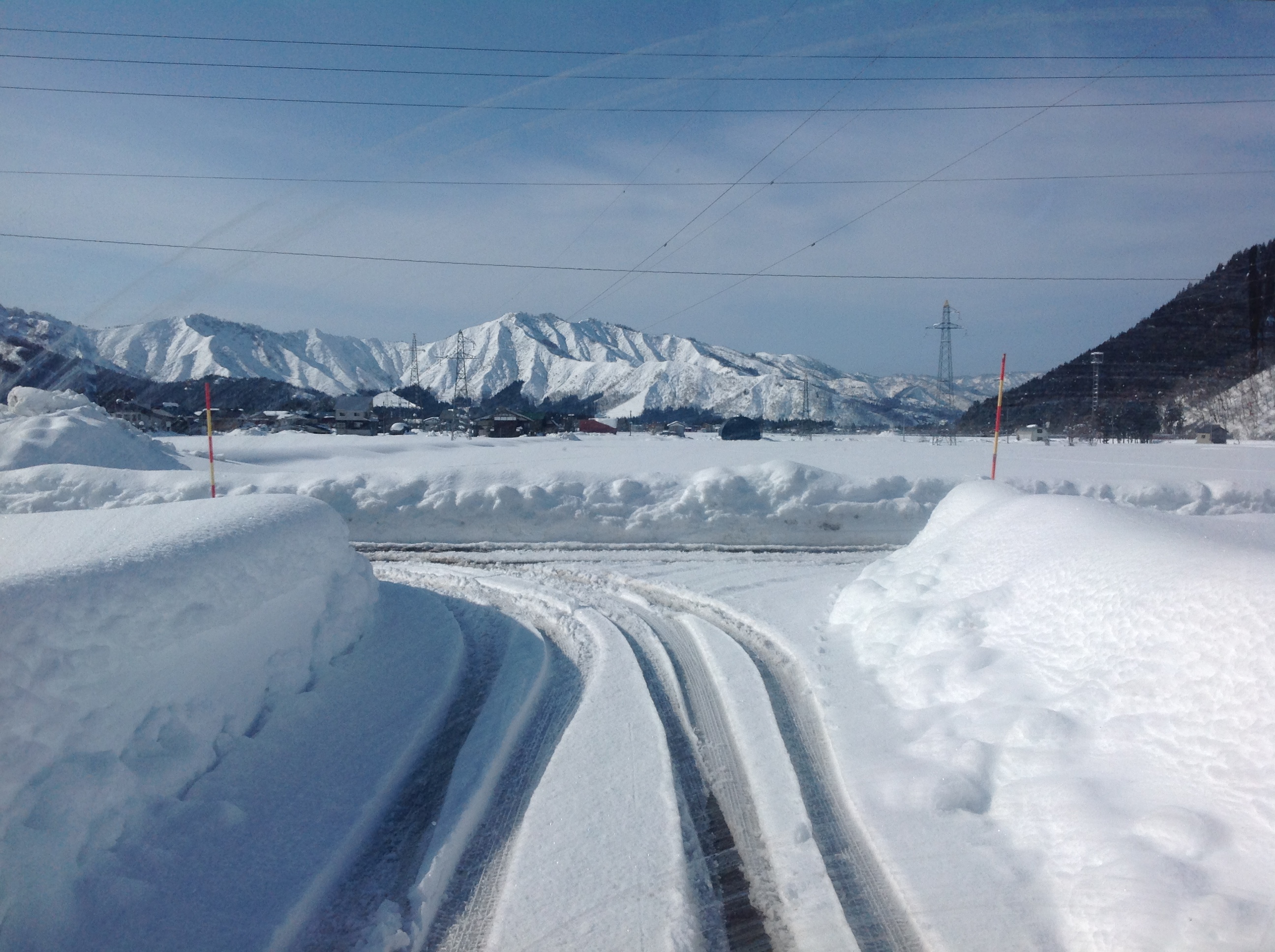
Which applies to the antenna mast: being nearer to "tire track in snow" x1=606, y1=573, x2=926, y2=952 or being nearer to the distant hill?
the distant hill

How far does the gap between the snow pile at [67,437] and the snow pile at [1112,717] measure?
14.4m

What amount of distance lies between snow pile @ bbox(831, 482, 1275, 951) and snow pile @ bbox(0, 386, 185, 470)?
47.1 feet

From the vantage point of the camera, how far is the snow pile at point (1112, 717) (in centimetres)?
272

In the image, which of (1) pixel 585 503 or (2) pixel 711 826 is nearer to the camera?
(2) pixel 711 826

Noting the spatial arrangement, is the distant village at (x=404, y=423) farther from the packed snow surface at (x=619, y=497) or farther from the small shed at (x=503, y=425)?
the packed snow surface at (x=619, y=497)

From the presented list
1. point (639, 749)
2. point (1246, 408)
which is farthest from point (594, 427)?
point (639, 749)

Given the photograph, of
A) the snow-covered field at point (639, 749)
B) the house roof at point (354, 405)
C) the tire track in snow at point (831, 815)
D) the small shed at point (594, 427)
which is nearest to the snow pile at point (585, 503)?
the snow-covered field at point (639, 749)

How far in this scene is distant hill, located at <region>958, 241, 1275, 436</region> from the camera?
368 inches

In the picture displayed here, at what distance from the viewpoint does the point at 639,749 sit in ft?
14.3

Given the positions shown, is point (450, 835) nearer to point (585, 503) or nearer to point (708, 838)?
point (708, 838)

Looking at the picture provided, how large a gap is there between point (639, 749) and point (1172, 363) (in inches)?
755

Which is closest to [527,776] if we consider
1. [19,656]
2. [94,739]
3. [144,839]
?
[144,839]

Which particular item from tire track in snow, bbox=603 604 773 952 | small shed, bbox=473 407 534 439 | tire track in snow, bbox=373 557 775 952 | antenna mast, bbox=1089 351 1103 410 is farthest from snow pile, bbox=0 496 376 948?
small shed, bbox=473 407 534 439

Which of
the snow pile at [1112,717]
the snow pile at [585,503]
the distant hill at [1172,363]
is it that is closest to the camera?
the snow pile at [1112,717]
